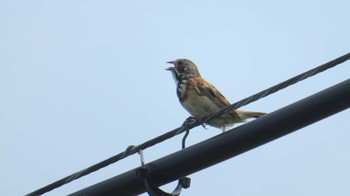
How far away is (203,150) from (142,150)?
50cm

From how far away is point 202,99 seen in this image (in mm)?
9141

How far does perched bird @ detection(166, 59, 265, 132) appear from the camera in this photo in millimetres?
8906

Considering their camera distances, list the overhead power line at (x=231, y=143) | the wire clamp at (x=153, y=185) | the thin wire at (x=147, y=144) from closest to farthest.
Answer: the overhead power line at (x=231, y=143) → the thin wire at (x=147, y=144) → the wire clamp at (x=153, y=185)

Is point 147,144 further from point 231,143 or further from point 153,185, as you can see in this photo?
point 231,143

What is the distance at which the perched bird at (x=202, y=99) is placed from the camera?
8.91m

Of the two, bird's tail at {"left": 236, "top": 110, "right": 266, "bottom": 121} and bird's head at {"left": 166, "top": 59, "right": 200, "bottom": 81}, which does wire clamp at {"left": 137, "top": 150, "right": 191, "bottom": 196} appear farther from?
bird's head at {"left": 166, "top": 59, "right": 200, "bottom": 81}

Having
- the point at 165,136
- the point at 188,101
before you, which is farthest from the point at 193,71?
the point at 165,136

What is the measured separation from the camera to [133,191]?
17.3 feet

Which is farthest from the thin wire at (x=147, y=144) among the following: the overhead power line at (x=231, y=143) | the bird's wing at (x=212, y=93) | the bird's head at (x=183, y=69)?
the bird's head at (x=183, y=69)

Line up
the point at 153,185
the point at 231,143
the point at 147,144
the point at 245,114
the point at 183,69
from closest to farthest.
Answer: the point at 231,143 → the point at 153,185 → the point at 147,144 → the point at 245,114 → the point at 183,69

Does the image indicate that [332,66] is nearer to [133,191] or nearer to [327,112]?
[327,112]

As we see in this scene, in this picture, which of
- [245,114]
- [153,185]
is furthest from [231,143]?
[245,114]

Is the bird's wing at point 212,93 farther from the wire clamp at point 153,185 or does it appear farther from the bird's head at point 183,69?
the wire clamp at point 153,185

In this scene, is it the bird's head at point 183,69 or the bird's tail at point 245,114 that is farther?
the bird's head at point 183,69
